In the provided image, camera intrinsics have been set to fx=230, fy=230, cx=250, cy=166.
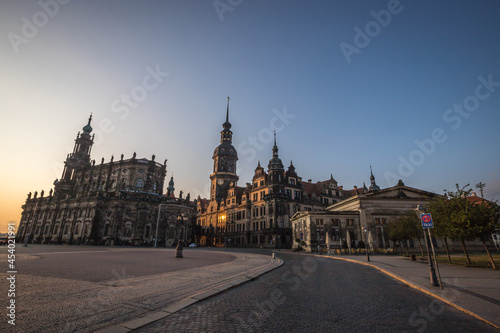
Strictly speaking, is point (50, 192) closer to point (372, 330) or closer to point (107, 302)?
point (107, 302)

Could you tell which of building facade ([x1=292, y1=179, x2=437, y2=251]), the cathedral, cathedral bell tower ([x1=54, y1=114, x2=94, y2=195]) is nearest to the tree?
building facade ([x1=292, y1=179, x2=437, y2=251])

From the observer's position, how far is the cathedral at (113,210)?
5606 cm

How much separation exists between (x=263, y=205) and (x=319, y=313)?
4937 centimetres

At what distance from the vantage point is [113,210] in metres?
56.6

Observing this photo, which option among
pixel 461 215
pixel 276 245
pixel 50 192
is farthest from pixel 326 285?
pixel 50 192

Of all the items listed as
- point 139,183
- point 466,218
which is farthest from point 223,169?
point 466,218

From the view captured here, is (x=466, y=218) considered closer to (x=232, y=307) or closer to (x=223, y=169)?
(x=232, y=307)

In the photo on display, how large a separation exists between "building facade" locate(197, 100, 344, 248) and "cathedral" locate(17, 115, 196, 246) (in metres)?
8.28

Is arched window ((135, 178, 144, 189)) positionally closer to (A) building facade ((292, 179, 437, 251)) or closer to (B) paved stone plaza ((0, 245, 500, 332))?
(A) building facade ((292, 179, 437, 251))

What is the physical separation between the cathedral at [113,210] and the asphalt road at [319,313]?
43.7 m

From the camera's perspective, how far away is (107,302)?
6.60 meters

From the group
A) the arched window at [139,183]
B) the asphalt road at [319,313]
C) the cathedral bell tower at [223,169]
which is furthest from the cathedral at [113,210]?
the asphalt road at [319,313]

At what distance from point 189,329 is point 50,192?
311 feet

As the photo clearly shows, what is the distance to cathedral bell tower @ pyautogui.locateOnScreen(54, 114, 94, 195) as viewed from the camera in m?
77.6
